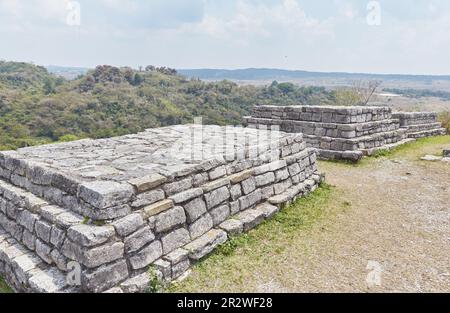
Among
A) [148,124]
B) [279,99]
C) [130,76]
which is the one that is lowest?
[148,124]

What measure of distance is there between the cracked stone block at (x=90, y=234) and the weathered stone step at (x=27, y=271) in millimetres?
476

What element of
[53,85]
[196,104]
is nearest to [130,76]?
[53,85]

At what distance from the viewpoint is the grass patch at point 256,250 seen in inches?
154

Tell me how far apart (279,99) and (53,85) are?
50365 mm

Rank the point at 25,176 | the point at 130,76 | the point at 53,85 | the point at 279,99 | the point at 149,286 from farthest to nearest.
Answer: the point at 130,76 < the point at 53,85 < the point at 279,99 < the point at 25,176 < the point at 149,286

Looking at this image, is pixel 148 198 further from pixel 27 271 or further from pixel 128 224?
pixel 27 271

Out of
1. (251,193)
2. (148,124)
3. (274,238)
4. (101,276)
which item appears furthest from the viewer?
(148,124)

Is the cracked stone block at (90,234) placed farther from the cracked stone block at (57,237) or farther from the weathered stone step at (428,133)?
the weathered stone step at (428,133)

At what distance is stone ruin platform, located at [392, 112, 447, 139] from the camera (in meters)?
12.9

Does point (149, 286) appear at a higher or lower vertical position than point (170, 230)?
lower

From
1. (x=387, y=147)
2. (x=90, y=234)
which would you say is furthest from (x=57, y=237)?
(x=387, y=147)

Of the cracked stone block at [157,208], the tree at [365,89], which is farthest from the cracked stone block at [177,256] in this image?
the tree at [365,89]

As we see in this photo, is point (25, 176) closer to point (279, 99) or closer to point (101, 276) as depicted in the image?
point (101, 276)

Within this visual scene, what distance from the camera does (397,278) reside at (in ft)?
13.3
